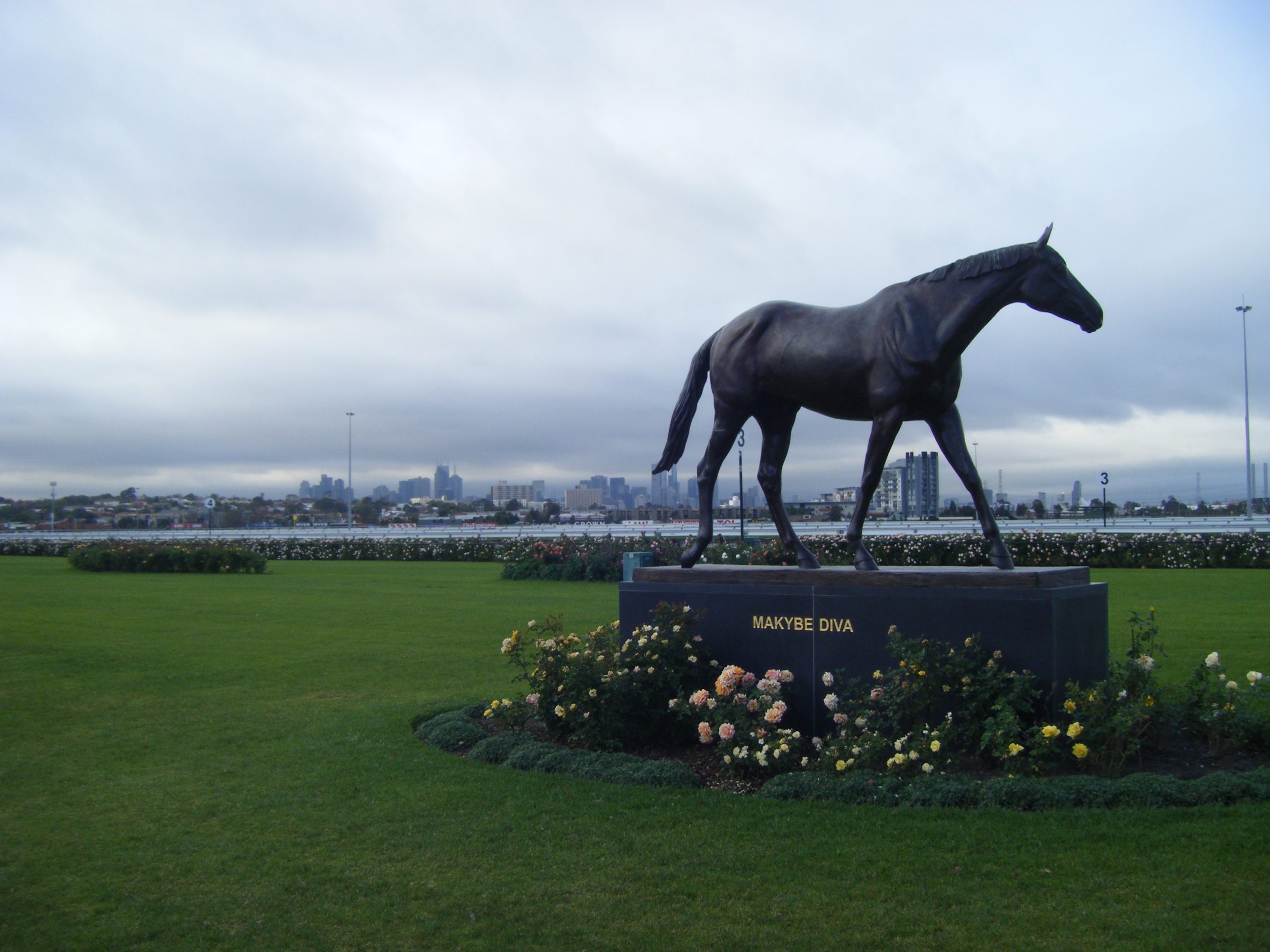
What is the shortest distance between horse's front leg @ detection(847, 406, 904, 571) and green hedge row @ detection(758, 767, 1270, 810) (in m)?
1.81

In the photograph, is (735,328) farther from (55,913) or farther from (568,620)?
(568,620)

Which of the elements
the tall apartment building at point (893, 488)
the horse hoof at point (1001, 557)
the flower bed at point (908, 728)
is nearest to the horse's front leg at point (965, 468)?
the horse hoof at point (1001, 557)

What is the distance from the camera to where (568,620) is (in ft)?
50.6

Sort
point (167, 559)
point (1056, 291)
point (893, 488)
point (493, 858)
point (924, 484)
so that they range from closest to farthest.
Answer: point (493, 858), point (1056, 291), point (924, 484), point (893, 488), point (167, 559)

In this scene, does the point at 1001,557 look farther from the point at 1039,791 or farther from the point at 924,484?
the point at 924,484

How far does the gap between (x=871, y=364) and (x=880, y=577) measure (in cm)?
163

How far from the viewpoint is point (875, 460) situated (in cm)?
722

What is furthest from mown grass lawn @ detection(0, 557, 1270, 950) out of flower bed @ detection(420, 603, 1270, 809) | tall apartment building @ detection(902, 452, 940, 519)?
tall apartment building @ detection(902, 452, 940, 519)

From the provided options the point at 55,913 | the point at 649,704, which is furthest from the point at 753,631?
the point at 55,913

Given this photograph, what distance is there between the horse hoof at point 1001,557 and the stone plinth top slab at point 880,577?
0.10 metres

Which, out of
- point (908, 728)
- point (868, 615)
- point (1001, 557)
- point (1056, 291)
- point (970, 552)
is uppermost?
point (1056, 291)

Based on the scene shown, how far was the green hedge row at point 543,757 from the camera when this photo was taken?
6527 mm

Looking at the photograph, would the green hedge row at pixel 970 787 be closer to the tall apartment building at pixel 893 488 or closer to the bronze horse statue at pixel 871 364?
the bronze horse statue at pixel 871 364

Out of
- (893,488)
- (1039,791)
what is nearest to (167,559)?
(893,488)
